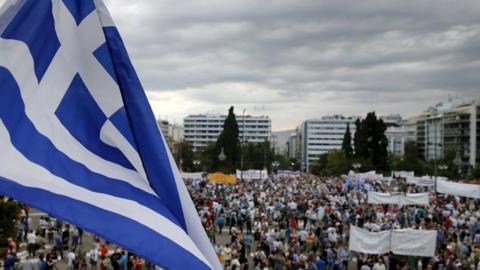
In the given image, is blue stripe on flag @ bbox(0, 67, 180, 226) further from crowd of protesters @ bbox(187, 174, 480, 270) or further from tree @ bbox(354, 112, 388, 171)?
tree @ bbox(354, 112, 388, 171)

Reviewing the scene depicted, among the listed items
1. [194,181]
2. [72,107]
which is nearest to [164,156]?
[72,107]

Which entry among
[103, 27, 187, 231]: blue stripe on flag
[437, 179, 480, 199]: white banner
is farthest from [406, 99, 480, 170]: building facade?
[103, 27, 187, 231]: blue stripe on flag

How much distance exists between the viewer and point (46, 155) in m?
4.41

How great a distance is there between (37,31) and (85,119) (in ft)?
2.42

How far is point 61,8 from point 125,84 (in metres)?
0.75

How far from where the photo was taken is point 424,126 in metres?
181

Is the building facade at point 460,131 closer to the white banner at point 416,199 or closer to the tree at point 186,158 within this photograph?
the tree at point 186,158

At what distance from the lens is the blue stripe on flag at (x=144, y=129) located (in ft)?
15.0

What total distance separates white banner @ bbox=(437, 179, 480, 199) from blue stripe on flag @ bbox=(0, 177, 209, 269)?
28.9 meters

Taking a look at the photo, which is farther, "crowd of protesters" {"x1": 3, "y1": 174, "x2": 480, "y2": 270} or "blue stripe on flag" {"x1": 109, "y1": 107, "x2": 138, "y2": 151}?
"crowd of protesters" {"x1": 3, "y1": 174, "x2": 480, "y2": 270}

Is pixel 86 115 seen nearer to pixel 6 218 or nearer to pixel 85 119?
pixel 85 119

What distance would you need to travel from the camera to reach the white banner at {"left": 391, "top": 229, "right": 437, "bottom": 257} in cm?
1856

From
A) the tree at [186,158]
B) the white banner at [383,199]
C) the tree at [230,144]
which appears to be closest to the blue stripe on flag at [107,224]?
the white banner at [383,199]

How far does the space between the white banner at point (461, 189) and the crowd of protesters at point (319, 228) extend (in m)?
0.92
